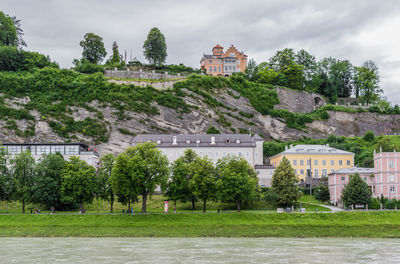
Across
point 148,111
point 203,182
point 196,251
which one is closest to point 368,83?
point 148,111

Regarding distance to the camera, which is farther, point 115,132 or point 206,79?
point 206,79

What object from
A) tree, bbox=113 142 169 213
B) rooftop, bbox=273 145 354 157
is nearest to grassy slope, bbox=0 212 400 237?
tree, bbox=113 142 169 213

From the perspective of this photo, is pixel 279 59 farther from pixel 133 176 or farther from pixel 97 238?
pixel 97 238

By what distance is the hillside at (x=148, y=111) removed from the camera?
3625 inches

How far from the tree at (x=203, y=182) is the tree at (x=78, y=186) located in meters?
11.7

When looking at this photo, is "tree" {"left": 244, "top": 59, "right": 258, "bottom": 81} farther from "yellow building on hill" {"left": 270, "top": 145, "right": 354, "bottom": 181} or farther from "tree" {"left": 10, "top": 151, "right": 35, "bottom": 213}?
"tree" {"left": 10, "top": 151, "right": 35, "bottom": 213}

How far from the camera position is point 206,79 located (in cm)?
10581

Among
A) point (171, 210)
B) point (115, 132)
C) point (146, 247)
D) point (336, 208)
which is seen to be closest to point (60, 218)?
point (171, 210)

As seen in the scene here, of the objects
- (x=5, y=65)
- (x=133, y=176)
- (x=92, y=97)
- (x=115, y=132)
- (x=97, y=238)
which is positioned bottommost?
(x=97, y=238)

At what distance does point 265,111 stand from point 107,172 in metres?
51.2

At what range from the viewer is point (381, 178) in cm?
6500

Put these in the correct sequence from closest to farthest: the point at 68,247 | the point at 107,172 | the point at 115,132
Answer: the point at 68,247, the point at 107,172, the point at 115,132

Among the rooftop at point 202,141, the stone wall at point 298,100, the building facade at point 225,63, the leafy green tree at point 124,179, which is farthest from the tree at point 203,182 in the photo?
the building facade at point 225,63

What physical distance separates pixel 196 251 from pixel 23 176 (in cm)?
3190
